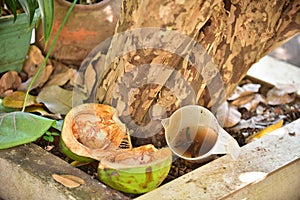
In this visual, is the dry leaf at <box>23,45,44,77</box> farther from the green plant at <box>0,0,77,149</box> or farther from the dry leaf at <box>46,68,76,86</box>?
the green plant at <box>0,0,77,149</box>

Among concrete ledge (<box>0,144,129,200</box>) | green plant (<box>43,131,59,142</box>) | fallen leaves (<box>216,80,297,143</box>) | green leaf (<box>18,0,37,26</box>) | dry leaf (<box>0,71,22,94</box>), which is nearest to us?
concrete ledge (<box>0,144,129,200</box>)

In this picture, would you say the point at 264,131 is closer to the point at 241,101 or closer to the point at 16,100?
the point at 241,101

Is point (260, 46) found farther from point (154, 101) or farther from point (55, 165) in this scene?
point (55, 165)

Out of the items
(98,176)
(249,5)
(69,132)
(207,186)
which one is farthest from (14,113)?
(249,5)

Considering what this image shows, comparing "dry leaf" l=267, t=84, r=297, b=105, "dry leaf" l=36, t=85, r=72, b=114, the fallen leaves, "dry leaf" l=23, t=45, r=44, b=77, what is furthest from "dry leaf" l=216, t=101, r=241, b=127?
"dry leaf" l=23, t=45, r=44, b=77

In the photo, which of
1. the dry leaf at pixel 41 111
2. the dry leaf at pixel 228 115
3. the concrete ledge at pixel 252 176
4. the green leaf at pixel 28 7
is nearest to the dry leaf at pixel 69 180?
the concrete ledge at pixel 252 176
